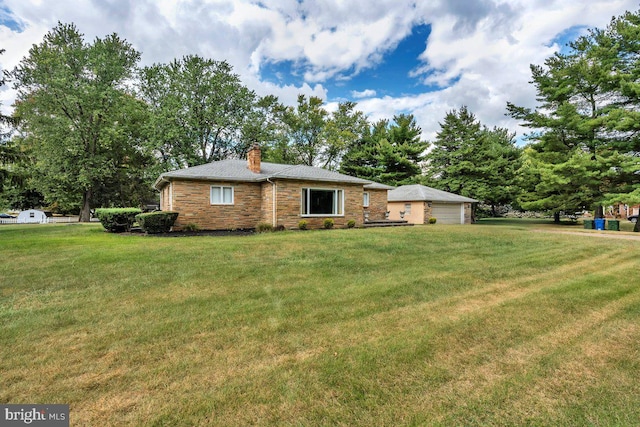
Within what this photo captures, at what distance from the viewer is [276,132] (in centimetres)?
3372

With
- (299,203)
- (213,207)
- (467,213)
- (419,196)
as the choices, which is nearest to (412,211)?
(419,196)

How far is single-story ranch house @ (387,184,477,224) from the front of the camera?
22933 mm

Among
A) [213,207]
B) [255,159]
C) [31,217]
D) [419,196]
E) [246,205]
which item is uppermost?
[255,159]

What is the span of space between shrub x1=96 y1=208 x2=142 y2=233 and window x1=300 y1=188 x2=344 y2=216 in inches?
323

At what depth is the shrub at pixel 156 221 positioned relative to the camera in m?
12.1

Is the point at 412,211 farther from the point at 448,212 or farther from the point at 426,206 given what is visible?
the point at 448,212

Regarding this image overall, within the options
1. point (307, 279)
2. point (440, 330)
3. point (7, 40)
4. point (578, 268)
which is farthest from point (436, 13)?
point (7, 40)

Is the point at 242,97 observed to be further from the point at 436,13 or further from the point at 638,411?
the point at 638,411

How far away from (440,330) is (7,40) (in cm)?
2232

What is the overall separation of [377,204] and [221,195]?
11540 millimetres

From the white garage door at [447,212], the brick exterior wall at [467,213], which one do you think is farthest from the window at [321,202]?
the brick exterior wall at [467,213]

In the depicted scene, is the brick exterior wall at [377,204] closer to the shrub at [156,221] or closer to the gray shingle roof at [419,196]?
the gray shingle roof at [419,196]

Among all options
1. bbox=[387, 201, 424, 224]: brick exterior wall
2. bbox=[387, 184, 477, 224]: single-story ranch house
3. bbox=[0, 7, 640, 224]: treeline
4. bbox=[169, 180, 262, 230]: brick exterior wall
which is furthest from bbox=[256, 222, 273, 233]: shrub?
bbox=[387, 201, 424, 224]: brick exterior wall

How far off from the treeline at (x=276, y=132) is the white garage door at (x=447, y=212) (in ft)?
16.2
